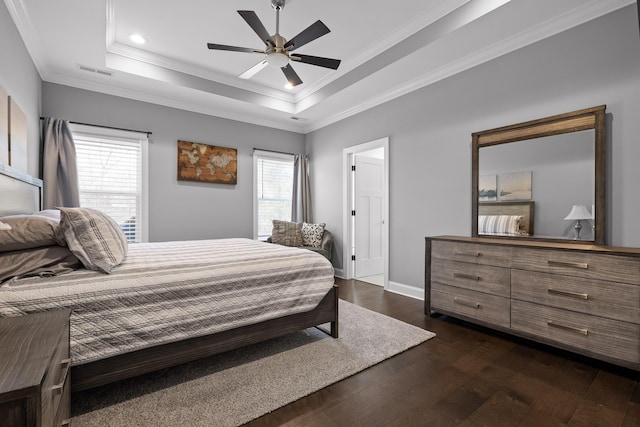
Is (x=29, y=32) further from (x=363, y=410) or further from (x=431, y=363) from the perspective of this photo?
(x=431, y=363)

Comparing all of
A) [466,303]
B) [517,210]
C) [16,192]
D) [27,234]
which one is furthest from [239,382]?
[517,210]

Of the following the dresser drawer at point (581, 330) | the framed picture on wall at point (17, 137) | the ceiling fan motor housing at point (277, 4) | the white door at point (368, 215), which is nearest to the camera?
the dresser drawer at point (581, 330)

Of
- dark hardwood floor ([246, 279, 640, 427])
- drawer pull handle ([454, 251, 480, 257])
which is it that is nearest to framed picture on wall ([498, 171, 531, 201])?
drawer pull handle ([454, 251, 480, 257])

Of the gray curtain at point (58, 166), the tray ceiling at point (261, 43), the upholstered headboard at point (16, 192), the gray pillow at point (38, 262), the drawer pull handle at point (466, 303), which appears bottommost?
the drawer pull handle at point (466, 303)

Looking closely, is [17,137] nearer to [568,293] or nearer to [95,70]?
[95,70]

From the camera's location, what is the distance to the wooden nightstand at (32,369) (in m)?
0.70

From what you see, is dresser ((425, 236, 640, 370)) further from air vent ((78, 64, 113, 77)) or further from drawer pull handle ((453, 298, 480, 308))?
air vent ((78, 64, 113, 77))

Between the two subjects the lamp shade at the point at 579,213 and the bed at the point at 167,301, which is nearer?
Answer: the bed at the point at 167,301

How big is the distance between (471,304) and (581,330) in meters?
0.77

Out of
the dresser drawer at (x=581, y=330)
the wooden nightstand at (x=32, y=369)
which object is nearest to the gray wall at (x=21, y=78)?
the wooden nightstand at (x=32, y=369)

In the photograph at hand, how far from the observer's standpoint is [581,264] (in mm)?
2049

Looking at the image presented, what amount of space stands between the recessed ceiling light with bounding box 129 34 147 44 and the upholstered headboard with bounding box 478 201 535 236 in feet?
13.0

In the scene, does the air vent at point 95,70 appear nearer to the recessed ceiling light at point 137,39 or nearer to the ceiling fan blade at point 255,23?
the recessed ceiling light at point 137,39

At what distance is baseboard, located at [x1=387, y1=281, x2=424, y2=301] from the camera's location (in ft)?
11.8
